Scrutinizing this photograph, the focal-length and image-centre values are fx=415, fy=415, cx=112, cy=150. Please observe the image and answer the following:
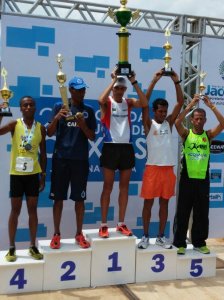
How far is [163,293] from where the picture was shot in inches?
147

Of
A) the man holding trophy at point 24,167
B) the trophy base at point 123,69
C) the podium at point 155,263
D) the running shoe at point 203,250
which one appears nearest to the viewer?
the man holding trophy at point 24,167

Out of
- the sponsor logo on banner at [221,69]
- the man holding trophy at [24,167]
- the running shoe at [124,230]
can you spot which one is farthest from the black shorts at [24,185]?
the sponsor logo on banner at [221,69]

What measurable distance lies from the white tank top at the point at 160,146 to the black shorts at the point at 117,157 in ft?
0.77

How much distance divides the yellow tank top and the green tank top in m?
1.50

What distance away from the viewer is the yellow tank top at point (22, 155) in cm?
362

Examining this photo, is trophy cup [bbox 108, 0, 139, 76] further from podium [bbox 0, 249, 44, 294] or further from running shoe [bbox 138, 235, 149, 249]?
podium [bbox 0, 249, 44, 294]

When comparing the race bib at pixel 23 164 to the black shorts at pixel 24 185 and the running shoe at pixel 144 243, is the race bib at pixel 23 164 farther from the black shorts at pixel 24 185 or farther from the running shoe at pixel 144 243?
the running shoe at pixel 144 243

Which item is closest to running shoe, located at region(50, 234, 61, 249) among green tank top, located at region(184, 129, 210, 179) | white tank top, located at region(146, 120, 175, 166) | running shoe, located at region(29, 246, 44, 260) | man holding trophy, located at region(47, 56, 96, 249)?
man holding trophy, located at region(47, 56, 96, 249)

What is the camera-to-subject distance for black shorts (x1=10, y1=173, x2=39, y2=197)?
144 inches

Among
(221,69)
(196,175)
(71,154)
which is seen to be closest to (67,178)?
(71,154)

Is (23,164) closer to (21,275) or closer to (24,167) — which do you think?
(24,167)

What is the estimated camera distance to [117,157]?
396 cm

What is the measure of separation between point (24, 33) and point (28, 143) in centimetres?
146

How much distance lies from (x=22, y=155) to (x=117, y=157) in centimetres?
89
